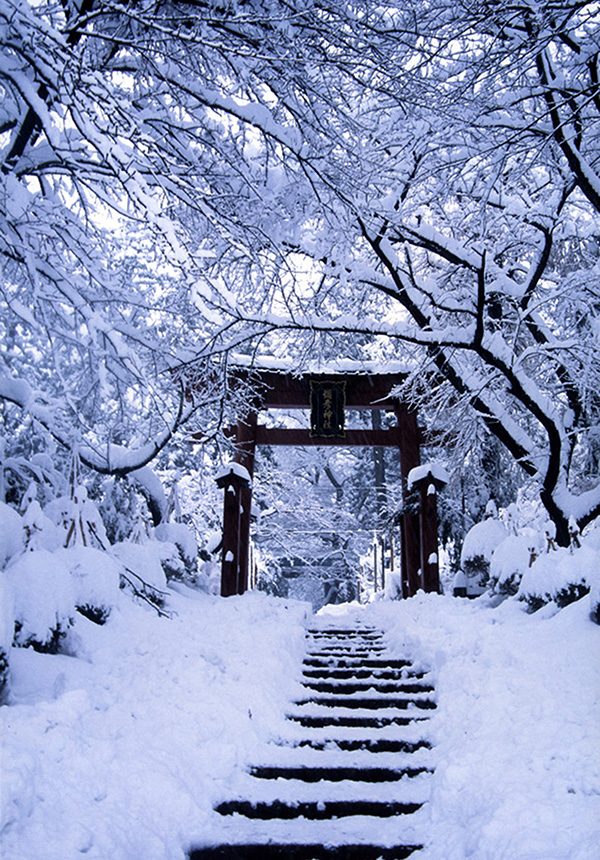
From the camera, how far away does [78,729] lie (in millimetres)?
3082

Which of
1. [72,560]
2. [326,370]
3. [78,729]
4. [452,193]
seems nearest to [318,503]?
[326,370]

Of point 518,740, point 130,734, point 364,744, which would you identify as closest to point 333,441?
point 364,744

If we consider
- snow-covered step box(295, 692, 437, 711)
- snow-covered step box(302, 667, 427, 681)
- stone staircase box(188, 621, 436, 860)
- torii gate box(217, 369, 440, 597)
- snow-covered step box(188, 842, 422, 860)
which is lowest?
snow-covered step box(188, 842, 422, 860)

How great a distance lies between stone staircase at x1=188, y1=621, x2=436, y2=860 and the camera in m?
2.87

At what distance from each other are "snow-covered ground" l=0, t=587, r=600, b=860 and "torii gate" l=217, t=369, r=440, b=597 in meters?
4.90

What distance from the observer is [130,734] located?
131 inches

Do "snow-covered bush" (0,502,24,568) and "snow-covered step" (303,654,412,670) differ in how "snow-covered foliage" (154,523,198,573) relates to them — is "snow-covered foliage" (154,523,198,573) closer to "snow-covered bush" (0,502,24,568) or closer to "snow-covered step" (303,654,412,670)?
"snow-covered step" (303,654,412,670)

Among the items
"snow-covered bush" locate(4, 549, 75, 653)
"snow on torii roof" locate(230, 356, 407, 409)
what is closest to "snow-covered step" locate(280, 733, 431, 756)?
"snow-covered bush" locate(4, 549, 75, 653)

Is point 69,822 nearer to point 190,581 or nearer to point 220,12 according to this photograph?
point 220,12

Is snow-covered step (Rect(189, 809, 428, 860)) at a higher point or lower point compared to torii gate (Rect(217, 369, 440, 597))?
lower

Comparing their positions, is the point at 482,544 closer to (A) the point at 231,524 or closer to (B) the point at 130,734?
(A) the point at 231,524

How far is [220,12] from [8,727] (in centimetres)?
430

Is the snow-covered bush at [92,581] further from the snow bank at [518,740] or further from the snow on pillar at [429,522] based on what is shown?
the snow on pillar at [429,522]

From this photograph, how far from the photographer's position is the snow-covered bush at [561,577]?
5.30 meters
